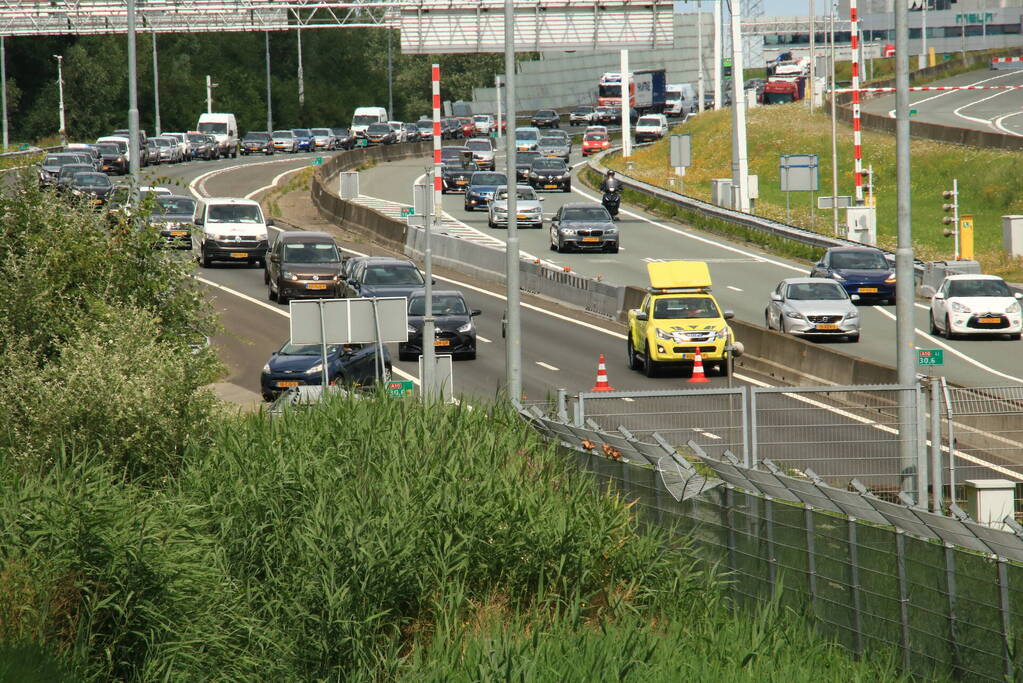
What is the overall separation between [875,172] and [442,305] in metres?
39.9

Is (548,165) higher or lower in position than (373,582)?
higher

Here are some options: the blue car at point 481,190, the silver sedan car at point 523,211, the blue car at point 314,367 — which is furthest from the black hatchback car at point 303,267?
the blue car at point 481,190

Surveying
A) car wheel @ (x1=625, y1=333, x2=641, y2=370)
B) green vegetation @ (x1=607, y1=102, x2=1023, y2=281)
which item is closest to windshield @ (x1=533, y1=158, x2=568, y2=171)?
green vegetation @ (x1=607, y1=102, x2=1023, y2=281)

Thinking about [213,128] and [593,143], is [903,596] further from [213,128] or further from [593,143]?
[213,128]

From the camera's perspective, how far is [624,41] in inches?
2432

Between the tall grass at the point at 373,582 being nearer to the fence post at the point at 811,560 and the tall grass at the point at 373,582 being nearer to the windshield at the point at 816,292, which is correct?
the fence post at the point at 811,560

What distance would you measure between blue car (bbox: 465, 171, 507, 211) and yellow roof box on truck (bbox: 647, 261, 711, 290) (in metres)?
28.3

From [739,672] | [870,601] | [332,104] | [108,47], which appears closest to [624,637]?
[739,672]

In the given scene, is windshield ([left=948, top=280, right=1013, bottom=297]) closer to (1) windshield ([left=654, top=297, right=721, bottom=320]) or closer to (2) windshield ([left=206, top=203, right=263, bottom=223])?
(1) windshield ([left=654, top=297, right=721, bottom=320])

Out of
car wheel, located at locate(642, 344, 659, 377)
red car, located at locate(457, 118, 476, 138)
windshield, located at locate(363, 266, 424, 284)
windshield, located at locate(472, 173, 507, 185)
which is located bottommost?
car wheel, located at locate(642, 344, 659, 377)

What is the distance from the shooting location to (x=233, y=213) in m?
44.3

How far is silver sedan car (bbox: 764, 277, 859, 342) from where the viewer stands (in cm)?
3231

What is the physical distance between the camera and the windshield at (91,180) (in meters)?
51.2

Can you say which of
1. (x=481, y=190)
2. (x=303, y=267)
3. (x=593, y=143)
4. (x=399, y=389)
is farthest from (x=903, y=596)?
(x=593, y=143)
